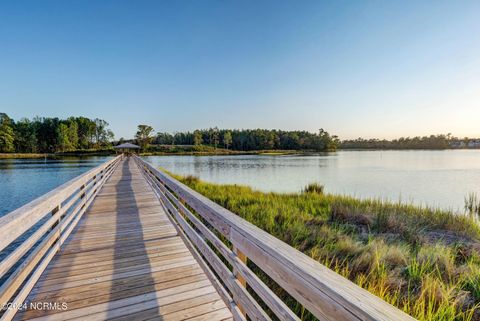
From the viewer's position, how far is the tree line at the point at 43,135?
55781mm

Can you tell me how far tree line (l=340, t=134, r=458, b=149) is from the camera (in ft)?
307

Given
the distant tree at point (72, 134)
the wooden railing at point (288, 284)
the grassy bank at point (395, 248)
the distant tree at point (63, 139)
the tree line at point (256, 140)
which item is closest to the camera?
the wooden railing at point (288, 284)

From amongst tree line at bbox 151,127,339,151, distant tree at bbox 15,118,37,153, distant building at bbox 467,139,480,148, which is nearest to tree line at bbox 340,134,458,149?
distant building at bbox 467,139,480,148

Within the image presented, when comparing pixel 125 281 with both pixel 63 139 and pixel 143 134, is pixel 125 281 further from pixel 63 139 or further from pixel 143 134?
pixel 63 139

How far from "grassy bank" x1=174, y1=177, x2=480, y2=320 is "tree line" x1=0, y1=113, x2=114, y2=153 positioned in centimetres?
7332

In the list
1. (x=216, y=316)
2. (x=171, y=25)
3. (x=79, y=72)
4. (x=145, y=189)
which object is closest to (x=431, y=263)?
(x=216, y=316)

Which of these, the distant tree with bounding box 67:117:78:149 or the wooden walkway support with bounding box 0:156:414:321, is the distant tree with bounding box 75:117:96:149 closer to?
the distant tree with bounding box 67:117:78:149

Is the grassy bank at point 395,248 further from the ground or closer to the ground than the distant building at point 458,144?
closer to the ground

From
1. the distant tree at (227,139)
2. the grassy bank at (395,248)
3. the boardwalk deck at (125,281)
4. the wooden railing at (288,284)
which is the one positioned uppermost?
the distant tree at (227,139)

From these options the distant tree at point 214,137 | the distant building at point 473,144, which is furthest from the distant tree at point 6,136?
the distant building at point 473,144

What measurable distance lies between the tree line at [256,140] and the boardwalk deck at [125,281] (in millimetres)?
82230

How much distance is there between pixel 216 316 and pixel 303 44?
17.3 meters

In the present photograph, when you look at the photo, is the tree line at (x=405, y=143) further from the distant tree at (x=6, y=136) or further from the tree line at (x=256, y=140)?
the distant tree at (x=6, y=136)

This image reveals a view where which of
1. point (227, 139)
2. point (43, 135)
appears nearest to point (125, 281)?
point (227, 139)
